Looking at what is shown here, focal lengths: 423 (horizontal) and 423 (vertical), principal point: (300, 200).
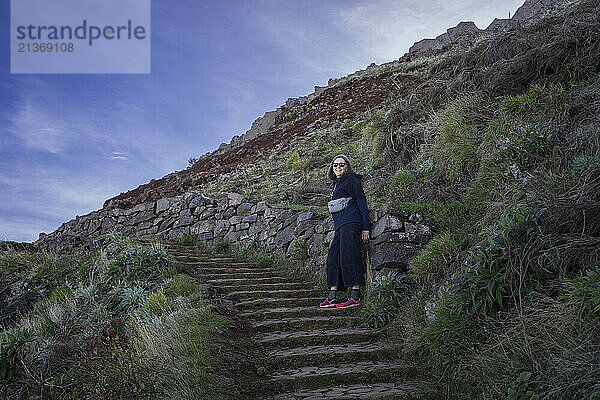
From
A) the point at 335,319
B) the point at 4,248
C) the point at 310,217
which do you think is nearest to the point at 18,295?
the point at 4,248

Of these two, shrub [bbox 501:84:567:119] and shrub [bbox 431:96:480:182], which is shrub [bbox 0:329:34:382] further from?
shrub [bbox 501:84:567:119]

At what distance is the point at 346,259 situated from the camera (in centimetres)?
574

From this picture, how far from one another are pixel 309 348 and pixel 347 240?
66.7 inches

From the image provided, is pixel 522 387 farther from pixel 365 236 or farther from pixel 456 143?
pixel 456 143

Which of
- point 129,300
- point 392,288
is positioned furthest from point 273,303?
point 129,300

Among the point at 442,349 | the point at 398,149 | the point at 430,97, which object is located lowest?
the point at 442,349

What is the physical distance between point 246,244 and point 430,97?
504 centimetres

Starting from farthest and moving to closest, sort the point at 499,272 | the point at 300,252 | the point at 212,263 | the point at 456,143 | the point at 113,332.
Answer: the point at 212,263, the point at 300,252, the point at 456,143, the point at 113,332, the point at 499,272

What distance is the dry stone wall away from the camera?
558 centimetres

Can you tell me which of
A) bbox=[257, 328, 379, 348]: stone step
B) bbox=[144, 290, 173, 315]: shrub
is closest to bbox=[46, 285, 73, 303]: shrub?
bbox=[144, 290, 173, 315]: shrub

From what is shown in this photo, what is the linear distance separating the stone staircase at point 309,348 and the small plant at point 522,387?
2.57 feet

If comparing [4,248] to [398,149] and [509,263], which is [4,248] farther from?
[509,263]

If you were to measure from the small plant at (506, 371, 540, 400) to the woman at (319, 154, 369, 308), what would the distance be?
2867 millimetres

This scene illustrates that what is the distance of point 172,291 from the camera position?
608 centimetres
